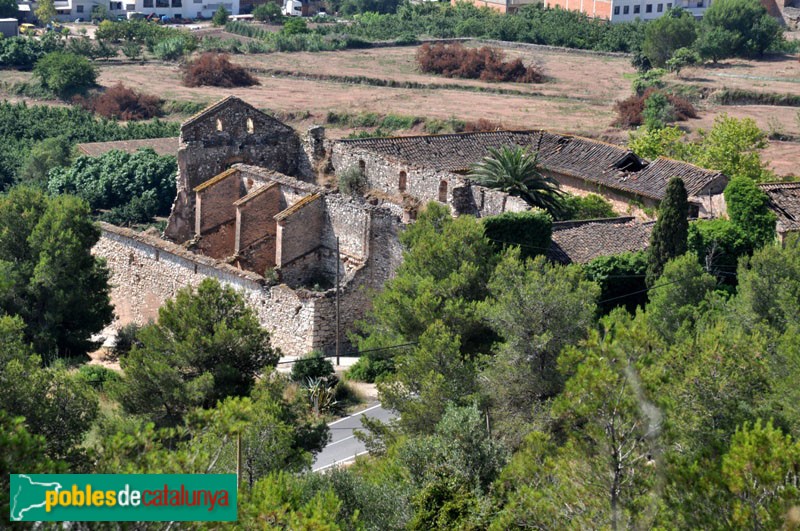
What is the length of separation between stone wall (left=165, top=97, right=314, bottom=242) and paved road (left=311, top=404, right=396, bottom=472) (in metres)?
10.4

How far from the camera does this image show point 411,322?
2883cm

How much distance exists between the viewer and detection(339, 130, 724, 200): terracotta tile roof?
39.2 meters

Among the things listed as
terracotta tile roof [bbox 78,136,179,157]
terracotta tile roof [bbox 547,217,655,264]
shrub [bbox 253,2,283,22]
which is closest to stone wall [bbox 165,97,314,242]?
terracotta tile roof [bbox 547,217,655,264]

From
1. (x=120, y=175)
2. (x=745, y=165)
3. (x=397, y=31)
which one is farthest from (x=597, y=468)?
(x=397, y=31)

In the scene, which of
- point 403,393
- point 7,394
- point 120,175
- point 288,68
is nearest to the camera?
point 7,394

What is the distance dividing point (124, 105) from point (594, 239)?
42700 mm

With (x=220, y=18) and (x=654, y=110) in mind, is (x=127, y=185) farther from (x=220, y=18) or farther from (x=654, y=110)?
(x=220, y=18)

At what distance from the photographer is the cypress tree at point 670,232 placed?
33.2 metres

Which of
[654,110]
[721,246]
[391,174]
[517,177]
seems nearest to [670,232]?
[721,246]

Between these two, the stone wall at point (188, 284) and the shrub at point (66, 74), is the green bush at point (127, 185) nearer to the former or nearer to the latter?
the stone wall at point (188, 284)

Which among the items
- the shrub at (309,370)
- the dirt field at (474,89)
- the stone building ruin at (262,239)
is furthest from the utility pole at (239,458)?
the dirt field at (474,89)

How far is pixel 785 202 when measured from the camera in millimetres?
37469

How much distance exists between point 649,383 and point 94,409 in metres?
8.56

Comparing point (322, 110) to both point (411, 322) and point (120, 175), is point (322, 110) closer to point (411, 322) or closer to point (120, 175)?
point (120, 175)
